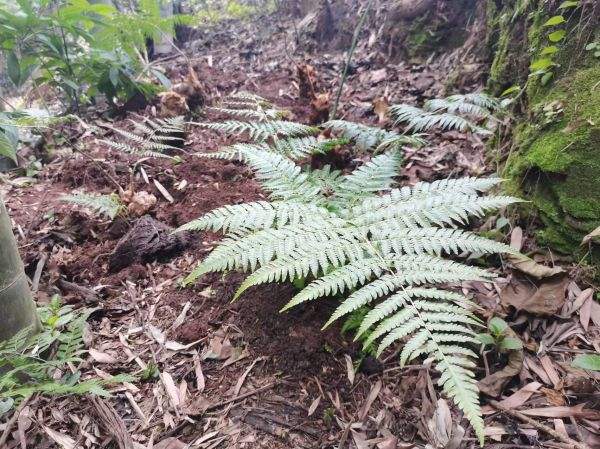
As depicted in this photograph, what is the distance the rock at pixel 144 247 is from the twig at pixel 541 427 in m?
1.73

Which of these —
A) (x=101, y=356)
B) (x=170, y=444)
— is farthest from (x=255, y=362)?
(x=101, y=356)

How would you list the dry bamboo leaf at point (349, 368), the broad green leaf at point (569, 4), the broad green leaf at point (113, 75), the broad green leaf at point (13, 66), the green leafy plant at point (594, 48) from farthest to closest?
the broad green leaf at point (113, 75)
the broad green leaf at point (13, 66)
the broad green leaf at point (569, 4)
the green leafy plant at point (594, 48)
the dry bamboo leaf at point (349, 368)

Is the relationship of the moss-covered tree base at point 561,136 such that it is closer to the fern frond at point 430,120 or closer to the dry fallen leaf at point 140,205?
the fern frond at point 430,120

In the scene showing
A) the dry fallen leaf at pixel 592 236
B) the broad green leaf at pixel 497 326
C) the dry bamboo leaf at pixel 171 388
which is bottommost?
the dry bamboo leaf at pixel 171 388

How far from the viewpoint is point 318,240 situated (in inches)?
63.7

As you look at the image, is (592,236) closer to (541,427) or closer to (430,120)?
(541,427)

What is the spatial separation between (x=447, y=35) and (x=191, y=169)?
319 cm

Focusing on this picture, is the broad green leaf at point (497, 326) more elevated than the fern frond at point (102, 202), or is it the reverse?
the fern frond at point (102, 202)

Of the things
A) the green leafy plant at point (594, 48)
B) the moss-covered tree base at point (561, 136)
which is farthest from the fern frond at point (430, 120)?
the green leafy plant at point (594, 48)

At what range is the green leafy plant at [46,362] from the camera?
132cm

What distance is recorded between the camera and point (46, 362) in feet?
4.67

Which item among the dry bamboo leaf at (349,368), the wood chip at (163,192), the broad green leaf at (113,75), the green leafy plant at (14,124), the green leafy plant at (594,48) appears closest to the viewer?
the dry bamboo leaf at (349,368)

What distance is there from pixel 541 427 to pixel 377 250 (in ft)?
2.58

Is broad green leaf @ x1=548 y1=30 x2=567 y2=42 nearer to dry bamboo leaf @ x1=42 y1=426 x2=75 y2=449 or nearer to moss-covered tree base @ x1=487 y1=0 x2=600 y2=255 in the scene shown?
moss-covered tree base @ x1=487 y1=0 x2=600 y2=255
